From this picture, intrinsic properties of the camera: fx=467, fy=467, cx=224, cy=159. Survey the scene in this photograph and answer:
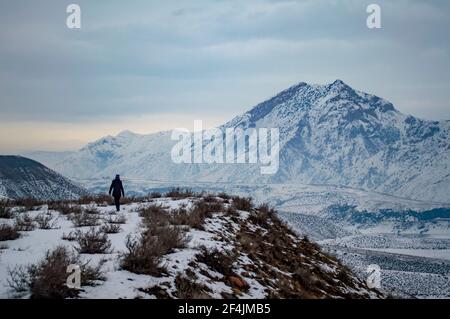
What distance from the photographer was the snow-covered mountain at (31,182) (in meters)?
118

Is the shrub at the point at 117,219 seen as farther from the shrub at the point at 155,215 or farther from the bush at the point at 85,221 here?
the shrub at the point at 155,215

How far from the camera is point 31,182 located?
132500mm

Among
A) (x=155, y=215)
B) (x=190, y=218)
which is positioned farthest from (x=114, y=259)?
(x=155, y=215)

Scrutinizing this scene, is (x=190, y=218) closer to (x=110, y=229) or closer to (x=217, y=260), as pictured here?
(x=110, y=229)

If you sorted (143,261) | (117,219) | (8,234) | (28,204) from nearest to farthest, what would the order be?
(143,261)
(8,234)
(117,219)
(28,204)

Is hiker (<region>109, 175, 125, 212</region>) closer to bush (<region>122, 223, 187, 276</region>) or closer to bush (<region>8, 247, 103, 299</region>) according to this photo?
bush (<region>122, 223, 187, 276</region>)

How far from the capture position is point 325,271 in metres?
15.9

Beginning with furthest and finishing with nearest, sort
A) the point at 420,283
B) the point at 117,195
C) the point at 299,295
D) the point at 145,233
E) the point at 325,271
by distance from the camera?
the point at 420,283 → the point at 117,195 → the point at 325,271 → the point at 145,233 → the point at 299,295

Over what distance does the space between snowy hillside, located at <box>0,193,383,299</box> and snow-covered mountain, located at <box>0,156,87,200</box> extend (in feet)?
326

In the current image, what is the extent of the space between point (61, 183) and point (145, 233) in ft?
439

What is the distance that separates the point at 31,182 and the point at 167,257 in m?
133

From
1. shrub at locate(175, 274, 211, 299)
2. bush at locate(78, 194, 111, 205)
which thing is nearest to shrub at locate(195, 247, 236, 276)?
shrub at locate(175, 274, 211, 299)
